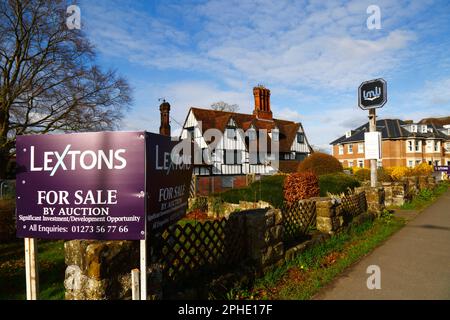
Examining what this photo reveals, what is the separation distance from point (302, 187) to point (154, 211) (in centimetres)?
1107

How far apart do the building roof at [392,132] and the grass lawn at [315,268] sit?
143ft

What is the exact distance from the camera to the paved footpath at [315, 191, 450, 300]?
4.84m

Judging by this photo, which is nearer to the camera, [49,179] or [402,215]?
[49,179]

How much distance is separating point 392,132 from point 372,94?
40.3 m

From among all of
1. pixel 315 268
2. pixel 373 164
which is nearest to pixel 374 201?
pixel 373 164

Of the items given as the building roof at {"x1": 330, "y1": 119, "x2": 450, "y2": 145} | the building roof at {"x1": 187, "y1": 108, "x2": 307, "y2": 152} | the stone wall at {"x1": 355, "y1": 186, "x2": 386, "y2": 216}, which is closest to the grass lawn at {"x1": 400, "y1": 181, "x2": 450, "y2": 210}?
the stone wall at {"x1": 355, "y1": 186, "x2": 386, "y2": 216}

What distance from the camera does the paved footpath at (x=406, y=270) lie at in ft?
15.9

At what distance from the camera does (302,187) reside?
13.3 m

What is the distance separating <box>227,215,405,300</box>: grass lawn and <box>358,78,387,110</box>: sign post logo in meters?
5.83

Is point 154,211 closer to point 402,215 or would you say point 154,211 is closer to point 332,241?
point 332,241

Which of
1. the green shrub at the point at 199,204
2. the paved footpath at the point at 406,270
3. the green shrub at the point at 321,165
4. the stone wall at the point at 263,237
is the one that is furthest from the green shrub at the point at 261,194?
the stone wall at the point at 263,237

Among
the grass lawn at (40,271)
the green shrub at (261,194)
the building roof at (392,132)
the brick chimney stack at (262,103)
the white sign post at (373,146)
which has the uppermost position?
the brick chimney stack at (262,103)

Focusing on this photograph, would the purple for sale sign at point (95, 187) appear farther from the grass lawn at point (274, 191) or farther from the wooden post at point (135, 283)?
the grass lawn at point (274, 191)
